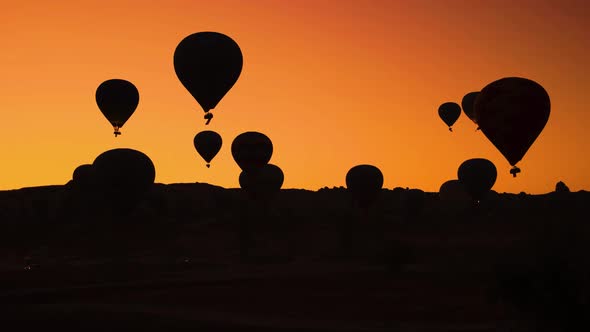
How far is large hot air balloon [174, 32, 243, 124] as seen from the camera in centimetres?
4834

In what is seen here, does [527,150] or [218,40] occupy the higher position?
[218,40]

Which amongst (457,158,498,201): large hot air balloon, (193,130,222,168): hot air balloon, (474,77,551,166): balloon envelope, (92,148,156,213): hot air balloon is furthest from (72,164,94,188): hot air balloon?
(474,77,551,166): balloon envelope

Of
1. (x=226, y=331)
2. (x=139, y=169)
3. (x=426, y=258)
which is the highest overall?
(x=139, y=169)

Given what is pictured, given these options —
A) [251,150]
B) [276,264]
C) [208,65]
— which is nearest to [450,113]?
[251,150]

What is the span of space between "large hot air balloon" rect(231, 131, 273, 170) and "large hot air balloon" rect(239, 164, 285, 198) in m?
13.7

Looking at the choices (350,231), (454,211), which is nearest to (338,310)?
(350,231)

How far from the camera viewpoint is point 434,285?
2004 inches

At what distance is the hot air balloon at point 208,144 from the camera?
85.3 m

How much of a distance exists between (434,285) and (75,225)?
61648mm

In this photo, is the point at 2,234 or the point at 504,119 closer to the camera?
the point at 504,119

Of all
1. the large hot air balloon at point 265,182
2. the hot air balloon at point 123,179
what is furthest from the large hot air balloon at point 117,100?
the large hot air balloon at point 265,182

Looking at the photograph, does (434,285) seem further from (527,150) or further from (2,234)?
(2,234)

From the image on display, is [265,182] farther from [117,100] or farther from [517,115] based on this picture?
[517,115]

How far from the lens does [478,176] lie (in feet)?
267
